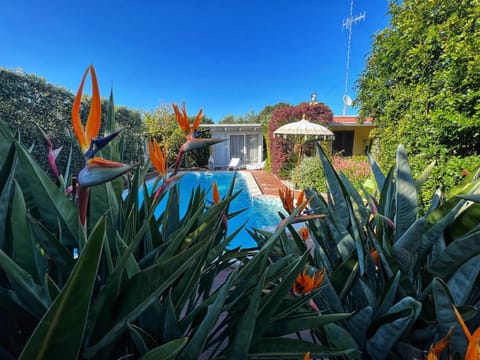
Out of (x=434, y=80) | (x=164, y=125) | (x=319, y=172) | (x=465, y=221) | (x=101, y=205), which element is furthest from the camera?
(x=164, y=125)

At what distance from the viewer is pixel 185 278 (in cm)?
69

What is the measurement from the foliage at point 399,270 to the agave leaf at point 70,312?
632 millimetres

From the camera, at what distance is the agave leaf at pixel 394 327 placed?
2.38 feet

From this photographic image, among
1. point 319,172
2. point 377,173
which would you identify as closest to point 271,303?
point 377,173

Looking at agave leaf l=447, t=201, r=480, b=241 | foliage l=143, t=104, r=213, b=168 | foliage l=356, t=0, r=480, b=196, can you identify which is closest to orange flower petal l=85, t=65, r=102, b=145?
agave leaf l=447, t=201, r=480, b=241

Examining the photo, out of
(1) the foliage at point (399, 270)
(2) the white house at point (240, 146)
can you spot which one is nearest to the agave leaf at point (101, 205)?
(1) the foliage at point (399, 270)

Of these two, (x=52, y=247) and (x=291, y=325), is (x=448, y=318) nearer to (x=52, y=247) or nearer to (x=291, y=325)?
(x=291, y=325)

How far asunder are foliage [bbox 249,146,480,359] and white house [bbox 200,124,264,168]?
1535 cm

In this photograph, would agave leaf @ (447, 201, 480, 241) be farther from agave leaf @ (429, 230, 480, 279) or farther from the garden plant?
agave leaf @ (429, 230, 480, 279)

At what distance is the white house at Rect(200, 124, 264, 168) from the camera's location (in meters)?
16.5

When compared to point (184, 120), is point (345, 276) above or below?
below

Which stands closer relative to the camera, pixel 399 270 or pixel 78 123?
pixel 78 123

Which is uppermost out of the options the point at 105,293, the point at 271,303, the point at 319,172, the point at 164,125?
the point at 164,125

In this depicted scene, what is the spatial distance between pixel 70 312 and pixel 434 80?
4.84 metres
